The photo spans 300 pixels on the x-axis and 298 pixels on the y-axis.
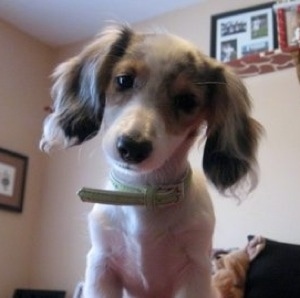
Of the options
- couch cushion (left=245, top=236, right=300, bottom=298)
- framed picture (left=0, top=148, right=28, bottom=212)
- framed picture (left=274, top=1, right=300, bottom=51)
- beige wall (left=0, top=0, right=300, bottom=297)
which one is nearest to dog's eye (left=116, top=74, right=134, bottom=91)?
couch cushion (left=245, top=236, right=300, bottom=298)

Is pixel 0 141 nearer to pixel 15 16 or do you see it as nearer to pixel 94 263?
pixel 15 16

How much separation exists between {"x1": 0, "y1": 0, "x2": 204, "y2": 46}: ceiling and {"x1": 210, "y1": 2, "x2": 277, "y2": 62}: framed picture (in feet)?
0.78

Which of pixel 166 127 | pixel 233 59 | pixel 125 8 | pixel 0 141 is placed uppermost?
pixel 125 8

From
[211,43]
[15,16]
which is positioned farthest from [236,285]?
[15,16]

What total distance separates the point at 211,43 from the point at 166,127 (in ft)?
5.75

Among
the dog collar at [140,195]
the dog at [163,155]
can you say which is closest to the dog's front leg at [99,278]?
the dog at [163,155]

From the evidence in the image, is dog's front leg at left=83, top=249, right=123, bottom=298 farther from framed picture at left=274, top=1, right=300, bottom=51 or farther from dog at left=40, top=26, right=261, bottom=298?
framed picture at left=274, top=1, right=300, bottom=51

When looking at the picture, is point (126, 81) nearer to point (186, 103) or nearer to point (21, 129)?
point (186, 103)

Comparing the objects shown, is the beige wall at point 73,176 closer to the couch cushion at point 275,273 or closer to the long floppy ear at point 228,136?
the couch cushion at point 275,273

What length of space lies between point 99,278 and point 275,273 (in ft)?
2.99

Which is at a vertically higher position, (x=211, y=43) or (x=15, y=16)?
(x=15, y=16)

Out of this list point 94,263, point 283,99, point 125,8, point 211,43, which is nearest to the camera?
point 94,263

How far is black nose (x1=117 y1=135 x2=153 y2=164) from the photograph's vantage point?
30.3 inches

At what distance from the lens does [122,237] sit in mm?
931
